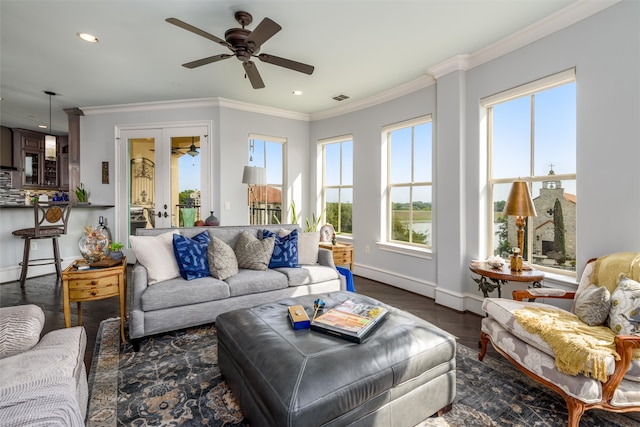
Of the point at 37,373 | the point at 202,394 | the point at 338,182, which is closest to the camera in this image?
the point at 37,373

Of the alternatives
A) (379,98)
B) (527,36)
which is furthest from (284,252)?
(527,36)

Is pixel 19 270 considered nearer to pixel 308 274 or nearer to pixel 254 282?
pixel 254 282

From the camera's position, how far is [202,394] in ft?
6.26

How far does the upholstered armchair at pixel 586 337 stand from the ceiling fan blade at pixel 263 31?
257 cm

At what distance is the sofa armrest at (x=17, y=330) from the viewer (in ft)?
4.50

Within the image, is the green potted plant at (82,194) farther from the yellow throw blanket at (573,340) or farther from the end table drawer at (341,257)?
the yellow throw blanket at (573,340)

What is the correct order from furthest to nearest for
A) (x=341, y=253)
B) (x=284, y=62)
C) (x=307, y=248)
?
1. (x=341, y=253)
2. (x=307, y=248)
3. (x=284, y=62)

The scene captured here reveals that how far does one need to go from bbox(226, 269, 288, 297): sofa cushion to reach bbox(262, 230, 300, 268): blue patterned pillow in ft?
0.59

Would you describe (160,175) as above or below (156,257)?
above

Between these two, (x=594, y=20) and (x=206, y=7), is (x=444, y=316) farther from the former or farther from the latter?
(x=206, y=7)

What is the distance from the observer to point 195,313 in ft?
8.67

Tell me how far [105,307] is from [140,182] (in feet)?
8.26

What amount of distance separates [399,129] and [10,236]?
5820 millimetres

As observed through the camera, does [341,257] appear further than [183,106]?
No
